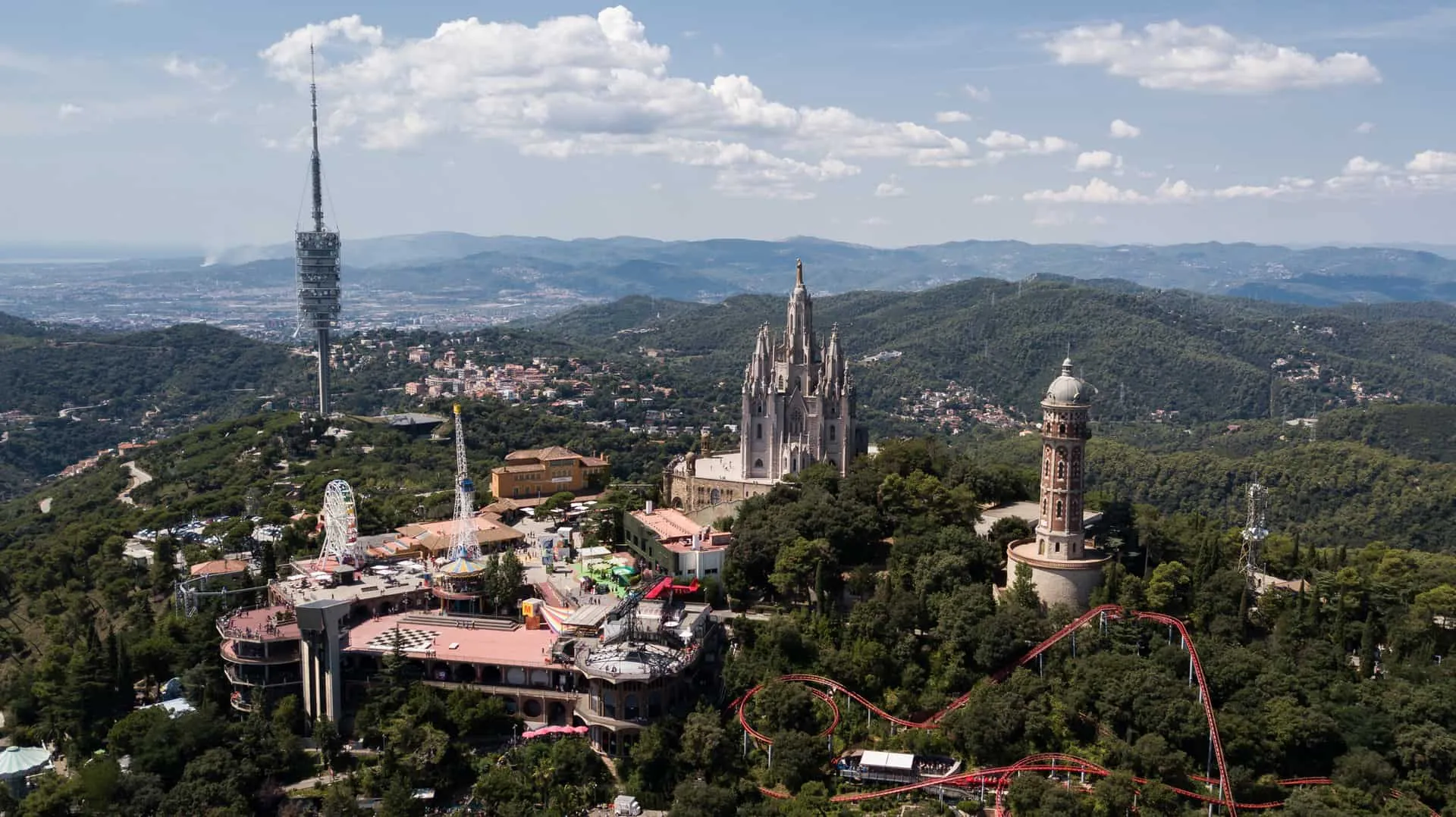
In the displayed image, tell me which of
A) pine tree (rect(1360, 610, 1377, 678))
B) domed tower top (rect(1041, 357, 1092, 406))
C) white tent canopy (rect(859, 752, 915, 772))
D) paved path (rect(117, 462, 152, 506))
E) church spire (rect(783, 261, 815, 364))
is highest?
church spire (rect(783, 261, 815, 364))

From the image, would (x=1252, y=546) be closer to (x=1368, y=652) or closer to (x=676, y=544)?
(x=1368, y=652)

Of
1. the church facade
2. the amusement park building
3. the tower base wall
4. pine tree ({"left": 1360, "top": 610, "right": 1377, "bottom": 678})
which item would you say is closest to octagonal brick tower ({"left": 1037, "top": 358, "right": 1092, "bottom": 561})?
the tower base wall

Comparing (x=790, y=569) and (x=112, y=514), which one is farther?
(x=112, y=514)

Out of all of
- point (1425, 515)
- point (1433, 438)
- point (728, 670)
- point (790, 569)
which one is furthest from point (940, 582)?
point (1433, 438)

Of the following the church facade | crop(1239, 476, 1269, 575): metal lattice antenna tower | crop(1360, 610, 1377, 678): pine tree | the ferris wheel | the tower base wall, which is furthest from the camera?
the church facade

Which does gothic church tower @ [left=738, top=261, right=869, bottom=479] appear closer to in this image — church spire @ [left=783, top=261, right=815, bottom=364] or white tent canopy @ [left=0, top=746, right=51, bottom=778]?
church spire @ [left=783, top=261, right=815, bottom=364]

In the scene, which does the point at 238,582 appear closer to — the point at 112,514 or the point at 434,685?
the point at 434,685
